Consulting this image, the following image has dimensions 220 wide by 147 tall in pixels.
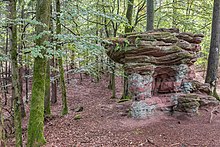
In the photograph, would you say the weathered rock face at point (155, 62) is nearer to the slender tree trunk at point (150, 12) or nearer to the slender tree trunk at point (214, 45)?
the slender tree trunk at point (214, 45)

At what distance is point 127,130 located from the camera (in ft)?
22.3

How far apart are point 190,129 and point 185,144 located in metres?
1.04

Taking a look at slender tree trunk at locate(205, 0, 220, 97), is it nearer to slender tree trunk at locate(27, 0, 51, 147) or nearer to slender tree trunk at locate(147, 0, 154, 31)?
slender tree trunk at locate(147, 0, 154, 31)

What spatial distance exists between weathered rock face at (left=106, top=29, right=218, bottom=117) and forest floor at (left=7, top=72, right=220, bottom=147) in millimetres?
573

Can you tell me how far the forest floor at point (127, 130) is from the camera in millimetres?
5965

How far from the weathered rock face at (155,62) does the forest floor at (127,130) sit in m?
0.57

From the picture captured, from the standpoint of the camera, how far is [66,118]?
8766 millimetres

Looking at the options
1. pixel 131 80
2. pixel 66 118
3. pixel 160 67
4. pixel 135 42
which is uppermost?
pixel 135 42

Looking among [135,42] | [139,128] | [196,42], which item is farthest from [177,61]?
[139,128]

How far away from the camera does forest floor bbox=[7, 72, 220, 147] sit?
5.96 m

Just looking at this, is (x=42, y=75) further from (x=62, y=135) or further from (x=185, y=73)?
(x=185, y=73)

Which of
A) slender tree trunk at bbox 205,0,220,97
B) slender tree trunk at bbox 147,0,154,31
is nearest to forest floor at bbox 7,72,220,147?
slender tree trunk at bbox 205,0,220,97

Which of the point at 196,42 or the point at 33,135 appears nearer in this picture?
the point at 33,135

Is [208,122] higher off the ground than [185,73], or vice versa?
[185,73]
